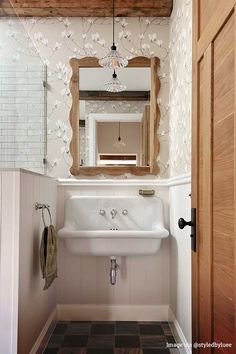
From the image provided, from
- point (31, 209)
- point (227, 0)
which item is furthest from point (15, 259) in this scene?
point (227, 0)

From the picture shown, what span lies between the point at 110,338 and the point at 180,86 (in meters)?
1.80

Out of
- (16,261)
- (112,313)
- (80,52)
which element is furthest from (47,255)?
(80,52)

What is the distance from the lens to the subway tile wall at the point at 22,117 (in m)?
2.52

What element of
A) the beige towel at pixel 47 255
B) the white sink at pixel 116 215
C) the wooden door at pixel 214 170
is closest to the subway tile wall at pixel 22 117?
the white sink at pixel 116 215

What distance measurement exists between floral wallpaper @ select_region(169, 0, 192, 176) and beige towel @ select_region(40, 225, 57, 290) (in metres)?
0.94

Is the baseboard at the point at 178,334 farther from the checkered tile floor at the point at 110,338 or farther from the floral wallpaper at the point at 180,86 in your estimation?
the floral wallpaper at the point at 180,86

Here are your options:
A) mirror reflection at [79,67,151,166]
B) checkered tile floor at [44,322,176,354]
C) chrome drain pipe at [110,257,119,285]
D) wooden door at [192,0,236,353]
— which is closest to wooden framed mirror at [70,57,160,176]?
mirror reflection at [79,67,151,166]

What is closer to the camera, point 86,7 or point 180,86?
point 180,86

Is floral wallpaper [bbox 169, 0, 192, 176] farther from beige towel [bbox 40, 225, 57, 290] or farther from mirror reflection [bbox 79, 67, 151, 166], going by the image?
beige towel [bbox 40, 225, 57, 290]

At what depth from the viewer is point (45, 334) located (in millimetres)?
2230

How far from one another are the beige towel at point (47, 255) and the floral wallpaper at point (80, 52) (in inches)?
28.8

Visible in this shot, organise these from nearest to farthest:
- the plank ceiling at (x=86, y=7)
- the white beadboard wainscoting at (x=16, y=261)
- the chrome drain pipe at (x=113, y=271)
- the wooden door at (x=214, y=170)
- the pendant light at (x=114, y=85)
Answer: the wooden door at (x=214, y=170) < the white beadboard wainscoting at (x=16, y=261) < the chrome drain pipe at (x=113, y=271) < the plank ceiling at (x=86, y=7) < the pendant light at (x=114, y=85)

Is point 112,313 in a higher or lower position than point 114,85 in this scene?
lower

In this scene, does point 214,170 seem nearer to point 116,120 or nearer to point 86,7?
point 116,120
